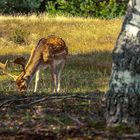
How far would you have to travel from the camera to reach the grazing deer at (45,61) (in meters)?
16.1

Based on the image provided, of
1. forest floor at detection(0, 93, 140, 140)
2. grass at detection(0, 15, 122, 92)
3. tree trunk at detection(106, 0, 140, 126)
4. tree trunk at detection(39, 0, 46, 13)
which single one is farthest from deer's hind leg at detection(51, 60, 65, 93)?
tree trunk at detection(39, 0, 46, 13)

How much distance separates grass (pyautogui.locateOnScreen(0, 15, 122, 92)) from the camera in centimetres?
2266

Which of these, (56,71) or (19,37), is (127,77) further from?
(19,37)

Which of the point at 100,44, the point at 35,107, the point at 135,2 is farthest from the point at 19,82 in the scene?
the point at 100,44

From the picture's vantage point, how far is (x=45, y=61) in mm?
16562

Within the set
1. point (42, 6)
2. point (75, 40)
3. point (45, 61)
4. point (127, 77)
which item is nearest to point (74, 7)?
point (42, 6)

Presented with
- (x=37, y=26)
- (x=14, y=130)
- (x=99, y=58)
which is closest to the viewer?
(x=14, y=130)

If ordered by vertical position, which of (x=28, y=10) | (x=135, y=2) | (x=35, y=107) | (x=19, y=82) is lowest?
(x=28, y=10)

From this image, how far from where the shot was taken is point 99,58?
84.1 ft

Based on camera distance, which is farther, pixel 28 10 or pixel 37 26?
pixel 28 10

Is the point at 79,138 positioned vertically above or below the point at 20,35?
above

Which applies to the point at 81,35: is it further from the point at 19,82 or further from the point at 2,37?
the point at 19,82

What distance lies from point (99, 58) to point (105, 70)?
10.9 feet

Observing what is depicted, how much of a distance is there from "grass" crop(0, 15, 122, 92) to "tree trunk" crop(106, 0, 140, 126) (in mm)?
14586
